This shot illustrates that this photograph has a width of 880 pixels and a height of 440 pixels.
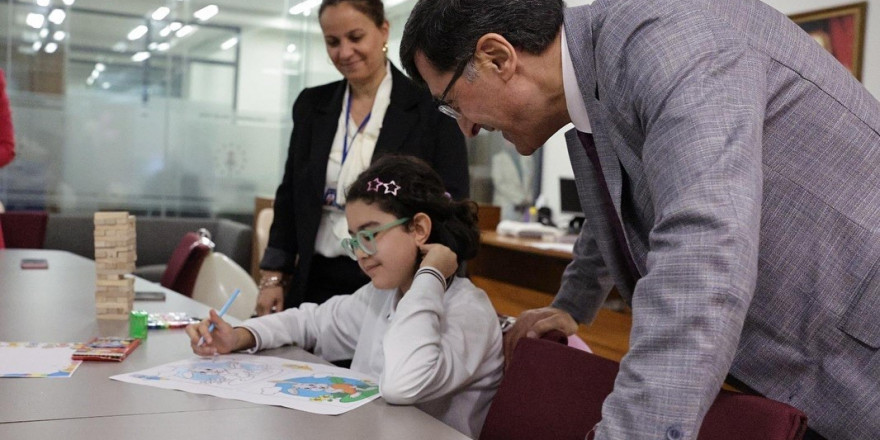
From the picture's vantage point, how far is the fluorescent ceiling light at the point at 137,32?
641 centimetres

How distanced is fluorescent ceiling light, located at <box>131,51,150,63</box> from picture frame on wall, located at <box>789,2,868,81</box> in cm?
438

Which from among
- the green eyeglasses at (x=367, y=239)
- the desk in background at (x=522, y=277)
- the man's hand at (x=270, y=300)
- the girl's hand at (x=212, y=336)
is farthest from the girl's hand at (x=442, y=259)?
the desk in background at (x=522, y=277)

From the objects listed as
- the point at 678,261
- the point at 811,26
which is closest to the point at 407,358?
the point at 678,261

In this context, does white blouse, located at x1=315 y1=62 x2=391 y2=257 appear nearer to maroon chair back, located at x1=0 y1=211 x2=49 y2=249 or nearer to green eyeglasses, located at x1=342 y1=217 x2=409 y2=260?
green eyeglasses, located at x1=342 y1=217 x2=409 y2=260

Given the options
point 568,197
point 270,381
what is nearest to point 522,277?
point 568,197

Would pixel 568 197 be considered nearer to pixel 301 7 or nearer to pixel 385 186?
pixel 301 7

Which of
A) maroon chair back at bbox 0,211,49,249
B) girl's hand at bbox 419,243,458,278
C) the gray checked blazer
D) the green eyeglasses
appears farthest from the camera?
maroon chair back at bbox 0,211,49,249

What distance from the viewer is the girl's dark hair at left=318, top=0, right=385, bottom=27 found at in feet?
7.55

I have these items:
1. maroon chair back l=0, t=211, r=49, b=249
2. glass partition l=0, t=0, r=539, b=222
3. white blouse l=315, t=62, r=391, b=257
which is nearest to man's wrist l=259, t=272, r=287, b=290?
white blouse l=315, t=62, r=391, b=257

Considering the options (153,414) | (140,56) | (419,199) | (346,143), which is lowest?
(153,414)

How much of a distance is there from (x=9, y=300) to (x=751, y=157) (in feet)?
6.33

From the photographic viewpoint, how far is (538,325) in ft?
5.10

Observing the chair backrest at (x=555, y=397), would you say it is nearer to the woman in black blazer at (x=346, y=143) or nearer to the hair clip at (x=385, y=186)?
the hair clip at (x=385, y=186)

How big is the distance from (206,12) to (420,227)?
17.5 feet
